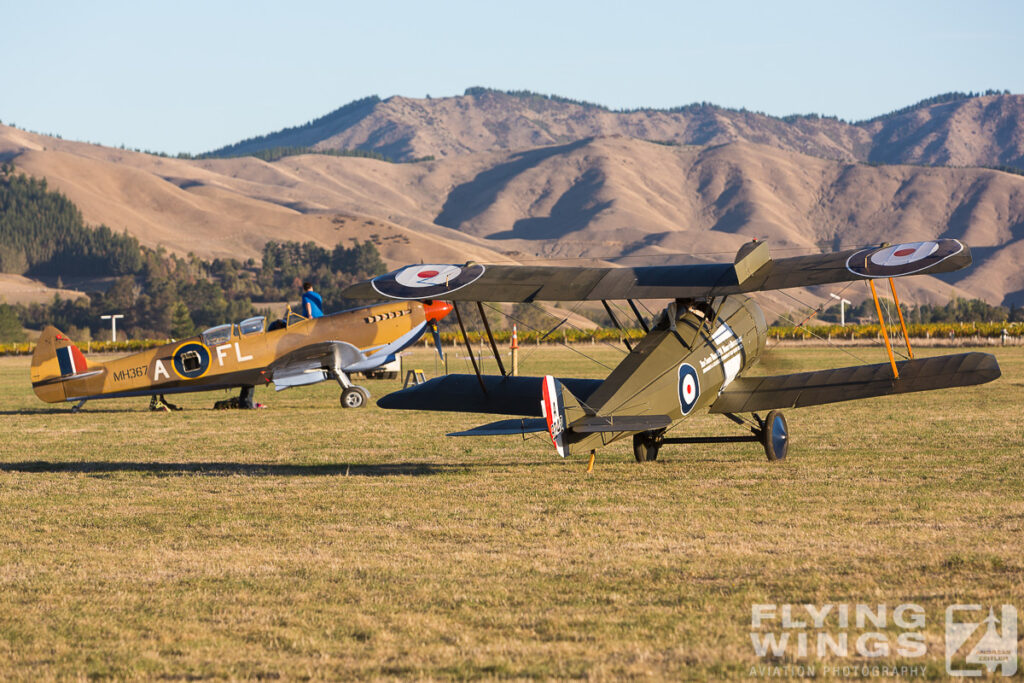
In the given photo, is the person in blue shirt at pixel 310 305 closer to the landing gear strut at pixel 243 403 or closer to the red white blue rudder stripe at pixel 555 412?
the landing gear strut at pixel 243 403

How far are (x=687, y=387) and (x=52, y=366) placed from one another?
13170mm

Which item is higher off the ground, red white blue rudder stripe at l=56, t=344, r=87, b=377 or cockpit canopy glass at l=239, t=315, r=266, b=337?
cockpit canopy glass at l=239, t=315, r=266, b=337

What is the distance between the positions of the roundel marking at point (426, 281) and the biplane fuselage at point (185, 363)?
28.3 feet

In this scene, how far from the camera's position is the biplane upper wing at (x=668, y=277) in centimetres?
993

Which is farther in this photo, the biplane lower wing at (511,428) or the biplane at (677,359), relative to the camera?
the biplane at (677,359)

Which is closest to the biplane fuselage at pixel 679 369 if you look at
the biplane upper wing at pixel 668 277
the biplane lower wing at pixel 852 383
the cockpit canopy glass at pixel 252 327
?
the biplane lower wing at pixel 852 383

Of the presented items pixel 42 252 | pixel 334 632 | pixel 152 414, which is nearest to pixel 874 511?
pixel 334 632

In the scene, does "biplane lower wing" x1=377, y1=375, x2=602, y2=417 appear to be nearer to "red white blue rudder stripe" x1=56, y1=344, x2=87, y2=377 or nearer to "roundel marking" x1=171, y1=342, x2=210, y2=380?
"roundel marking" x1=171, y1=342, x2=210, y2=380

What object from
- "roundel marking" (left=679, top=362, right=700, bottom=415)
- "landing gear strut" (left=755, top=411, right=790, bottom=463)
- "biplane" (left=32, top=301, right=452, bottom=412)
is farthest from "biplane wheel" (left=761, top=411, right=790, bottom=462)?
"biplane" (left=32, top=301, right=452, bottom=412)

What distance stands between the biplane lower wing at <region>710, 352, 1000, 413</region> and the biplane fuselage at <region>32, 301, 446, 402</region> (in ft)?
32.6

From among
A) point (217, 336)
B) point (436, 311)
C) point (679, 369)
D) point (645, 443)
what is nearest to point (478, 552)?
point (679, 369)

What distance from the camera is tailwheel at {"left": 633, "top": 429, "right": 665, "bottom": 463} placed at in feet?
39.1

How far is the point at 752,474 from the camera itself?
1073 centimetres

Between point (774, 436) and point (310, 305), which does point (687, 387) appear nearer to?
point (774, 436)
